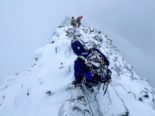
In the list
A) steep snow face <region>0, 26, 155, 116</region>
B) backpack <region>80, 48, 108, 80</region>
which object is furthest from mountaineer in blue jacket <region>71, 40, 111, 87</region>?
steep snow face <region>0, 26, 155, 116</region>

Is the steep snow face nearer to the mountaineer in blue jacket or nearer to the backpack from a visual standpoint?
the mountaineer in blue jacket

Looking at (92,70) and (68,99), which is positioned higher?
(92,70)

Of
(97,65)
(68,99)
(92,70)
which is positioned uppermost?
(97,65)

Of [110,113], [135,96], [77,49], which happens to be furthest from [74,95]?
[135,96]

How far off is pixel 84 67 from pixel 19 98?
4131 mm

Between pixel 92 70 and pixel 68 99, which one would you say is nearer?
pixel 92 70

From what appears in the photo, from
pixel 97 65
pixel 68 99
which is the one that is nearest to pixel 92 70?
pixel 97 65

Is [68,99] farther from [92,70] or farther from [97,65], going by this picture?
[97,65]

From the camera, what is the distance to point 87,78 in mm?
3941

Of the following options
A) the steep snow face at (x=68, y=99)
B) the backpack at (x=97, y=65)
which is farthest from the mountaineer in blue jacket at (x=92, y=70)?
the steep snow face at (x=68, y=99)

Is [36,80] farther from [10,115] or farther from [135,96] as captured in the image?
[135,96]

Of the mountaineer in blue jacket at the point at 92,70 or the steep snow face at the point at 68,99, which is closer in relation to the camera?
the mountaineer in blue jacket at the point at 92,70

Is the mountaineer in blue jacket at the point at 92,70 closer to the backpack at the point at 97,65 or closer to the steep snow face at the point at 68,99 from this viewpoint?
the backpack at the point at 97,65

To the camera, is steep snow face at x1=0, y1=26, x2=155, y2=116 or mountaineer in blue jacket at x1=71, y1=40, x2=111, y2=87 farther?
steep snow face at x1=0, y1=26, x2=155, y2=116
